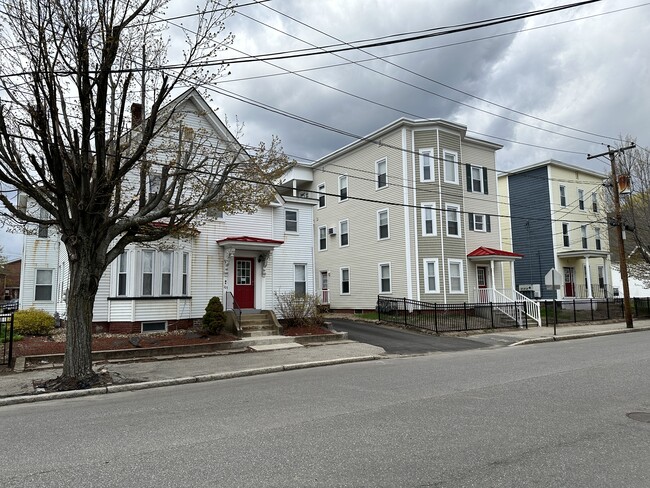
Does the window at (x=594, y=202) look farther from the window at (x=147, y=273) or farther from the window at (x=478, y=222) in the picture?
the window at (x=147, y=273)

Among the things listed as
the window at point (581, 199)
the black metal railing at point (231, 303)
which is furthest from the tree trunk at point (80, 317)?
the window at point (581, 199)

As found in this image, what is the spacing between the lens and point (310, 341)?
17141mm

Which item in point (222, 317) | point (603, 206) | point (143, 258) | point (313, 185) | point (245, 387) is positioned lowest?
point (245, 387)

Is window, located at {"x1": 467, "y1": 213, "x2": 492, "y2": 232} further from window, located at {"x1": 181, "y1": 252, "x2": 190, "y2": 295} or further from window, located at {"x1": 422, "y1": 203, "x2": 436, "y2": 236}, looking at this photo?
window, located at {"x1": 181, "y1": 252, "x2": 190, "y2": 295}

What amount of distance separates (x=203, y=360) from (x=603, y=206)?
30.5m

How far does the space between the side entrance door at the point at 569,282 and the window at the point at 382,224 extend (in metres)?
15.6

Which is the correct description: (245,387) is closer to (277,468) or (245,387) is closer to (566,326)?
(277,468)

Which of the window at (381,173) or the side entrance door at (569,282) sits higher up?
the window at (381,173)

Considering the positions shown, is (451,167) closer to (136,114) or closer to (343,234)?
(343,234)

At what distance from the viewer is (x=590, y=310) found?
95.8 feet

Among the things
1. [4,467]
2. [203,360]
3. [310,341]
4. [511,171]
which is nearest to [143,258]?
[203,360]

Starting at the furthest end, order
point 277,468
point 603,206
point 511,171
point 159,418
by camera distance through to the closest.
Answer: point 511,171 < point 603,206 < point 159,418 < point 277,468

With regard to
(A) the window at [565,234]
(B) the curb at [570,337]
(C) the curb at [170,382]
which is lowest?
(C) the curb at [170,382]

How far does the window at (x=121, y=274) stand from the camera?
56.2ft
